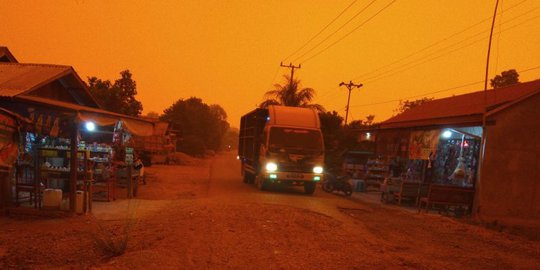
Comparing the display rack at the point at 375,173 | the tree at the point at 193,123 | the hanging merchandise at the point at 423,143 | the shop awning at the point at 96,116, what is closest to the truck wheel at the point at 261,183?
the shop awning at the point at 96,116

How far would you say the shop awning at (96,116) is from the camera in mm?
9735

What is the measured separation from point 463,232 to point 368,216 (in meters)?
2.72

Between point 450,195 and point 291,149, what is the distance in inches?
228

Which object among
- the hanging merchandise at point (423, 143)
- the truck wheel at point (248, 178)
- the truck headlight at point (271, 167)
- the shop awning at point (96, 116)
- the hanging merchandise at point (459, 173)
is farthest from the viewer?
the truck wheel at point (248, 178)

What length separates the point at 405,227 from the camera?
1112 centimetres

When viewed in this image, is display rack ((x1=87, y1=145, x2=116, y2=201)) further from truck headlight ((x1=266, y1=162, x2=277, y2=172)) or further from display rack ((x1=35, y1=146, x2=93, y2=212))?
truck headlight ((x1=266, y1=162, x2=277, y2=172))

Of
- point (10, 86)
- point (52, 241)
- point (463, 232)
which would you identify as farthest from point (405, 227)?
point (10, 86)

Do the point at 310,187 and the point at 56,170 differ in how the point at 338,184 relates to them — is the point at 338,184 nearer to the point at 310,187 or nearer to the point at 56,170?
the point at 310,187

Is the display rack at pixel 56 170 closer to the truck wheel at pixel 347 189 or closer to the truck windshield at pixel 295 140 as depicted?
the truck windshield at pixel 295 140

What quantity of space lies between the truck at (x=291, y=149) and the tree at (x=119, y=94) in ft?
65.6

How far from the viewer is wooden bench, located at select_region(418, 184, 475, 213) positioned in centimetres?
1398

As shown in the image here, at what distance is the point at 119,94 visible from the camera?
112 feet

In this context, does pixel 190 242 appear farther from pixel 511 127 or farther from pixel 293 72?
pixel 293 72

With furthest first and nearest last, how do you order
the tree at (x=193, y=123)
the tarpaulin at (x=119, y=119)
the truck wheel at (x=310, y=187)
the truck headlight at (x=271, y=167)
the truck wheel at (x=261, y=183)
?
the tree at (x=193, y=123) → the truck wheel at (x=310, y=187) → the truck wheel at (x=261, y=183) → the truck headlight at (x=271, y=167) → the tarpaulin at (x=119, y=119)
